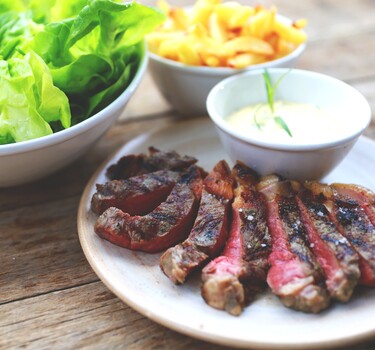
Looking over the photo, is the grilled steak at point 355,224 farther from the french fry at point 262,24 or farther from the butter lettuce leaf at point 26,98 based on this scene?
the butter lettuce leaf at point 26,98

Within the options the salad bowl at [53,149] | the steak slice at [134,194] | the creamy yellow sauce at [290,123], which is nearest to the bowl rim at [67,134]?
the salad bowl at [53,149]

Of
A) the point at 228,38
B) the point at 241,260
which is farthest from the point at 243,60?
the point at 241,260

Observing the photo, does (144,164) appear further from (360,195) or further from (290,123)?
(360,195)

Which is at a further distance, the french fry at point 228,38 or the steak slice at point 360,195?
the french fry at point 228,38

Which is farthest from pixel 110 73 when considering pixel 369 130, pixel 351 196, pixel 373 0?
pixel 373 0

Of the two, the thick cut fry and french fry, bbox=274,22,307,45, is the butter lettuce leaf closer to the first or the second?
the thick cut fry

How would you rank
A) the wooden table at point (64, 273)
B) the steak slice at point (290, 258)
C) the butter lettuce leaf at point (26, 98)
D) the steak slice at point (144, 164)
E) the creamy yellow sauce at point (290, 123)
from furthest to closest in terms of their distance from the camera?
the steak slice at point (144, 164), the creamy yellow sauce at point (290, 123), the butter lettuce leaf at point (26, 98), the wooden table at point (64, 273), the steak slice at point (290, 258)

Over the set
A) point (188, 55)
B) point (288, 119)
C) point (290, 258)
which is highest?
point (188, 55)

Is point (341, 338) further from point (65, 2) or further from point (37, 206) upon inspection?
point (65, 2)
